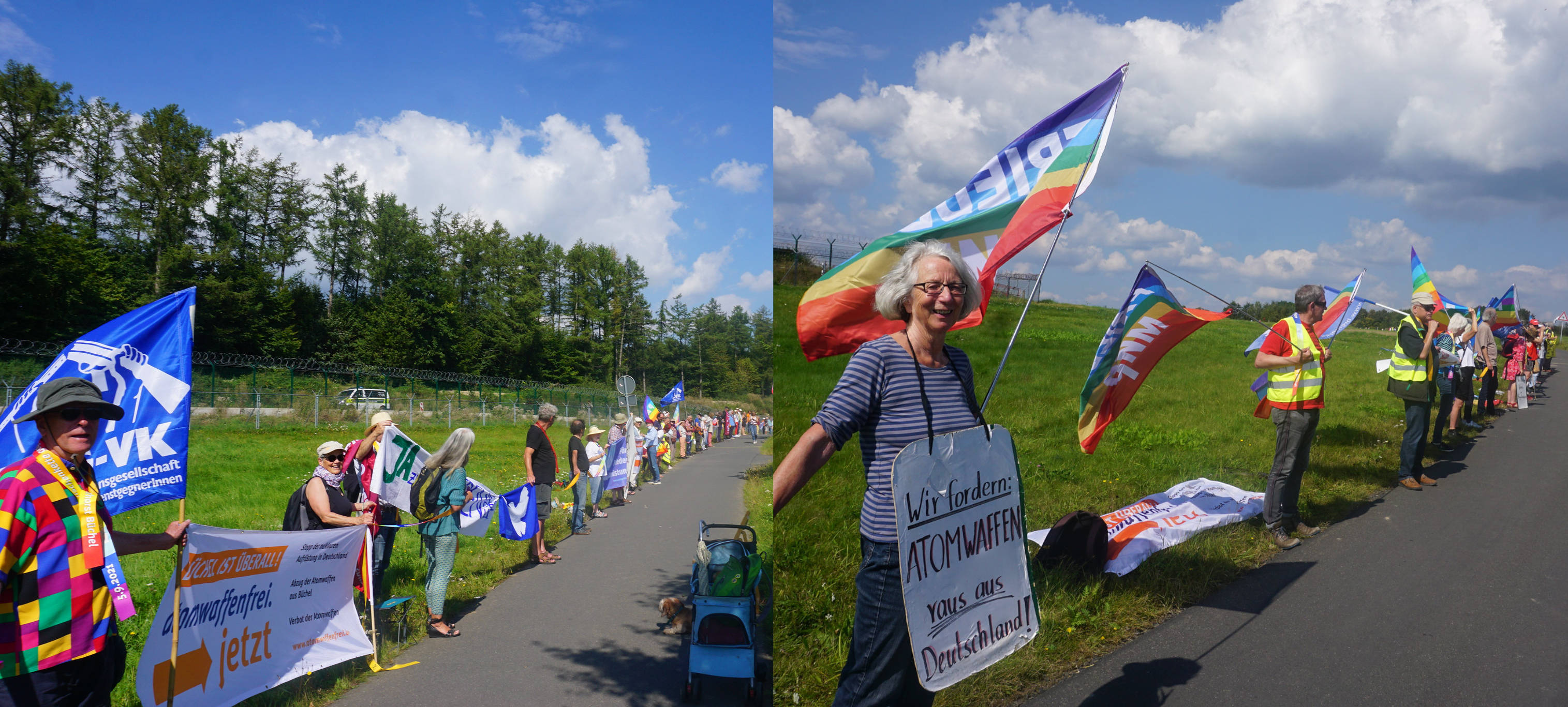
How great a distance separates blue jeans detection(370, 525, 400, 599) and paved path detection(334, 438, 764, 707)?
2.02 feet

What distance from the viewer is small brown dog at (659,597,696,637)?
267 inches

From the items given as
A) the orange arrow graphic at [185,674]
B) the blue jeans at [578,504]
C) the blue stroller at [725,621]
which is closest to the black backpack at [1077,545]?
the blue stroller at [725,621]

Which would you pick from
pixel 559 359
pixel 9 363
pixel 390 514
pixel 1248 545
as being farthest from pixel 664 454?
pixel 1248 545

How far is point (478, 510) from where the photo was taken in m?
7.83

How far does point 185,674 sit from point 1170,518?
6.20 metres

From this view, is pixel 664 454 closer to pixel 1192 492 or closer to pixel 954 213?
pixel 1192 492

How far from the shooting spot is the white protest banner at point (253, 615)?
13.5 feet

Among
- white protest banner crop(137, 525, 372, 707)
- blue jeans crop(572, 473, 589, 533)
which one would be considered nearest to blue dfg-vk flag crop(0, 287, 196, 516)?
white protest banner crop(137, 525, 372, 707)

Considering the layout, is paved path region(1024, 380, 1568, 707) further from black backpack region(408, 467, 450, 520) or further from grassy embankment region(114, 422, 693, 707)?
black backpack region(408, 467, 450, 520)

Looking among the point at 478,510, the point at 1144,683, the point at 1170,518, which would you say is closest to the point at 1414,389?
the point at 1170,518

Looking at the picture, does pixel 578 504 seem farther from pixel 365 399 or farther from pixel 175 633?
pixel 365 399

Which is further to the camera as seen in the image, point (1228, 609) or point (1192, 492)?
point (1192, 492)

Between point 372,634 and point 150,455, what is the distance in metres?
1.85

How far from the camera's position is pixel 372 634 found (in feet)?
18.6
